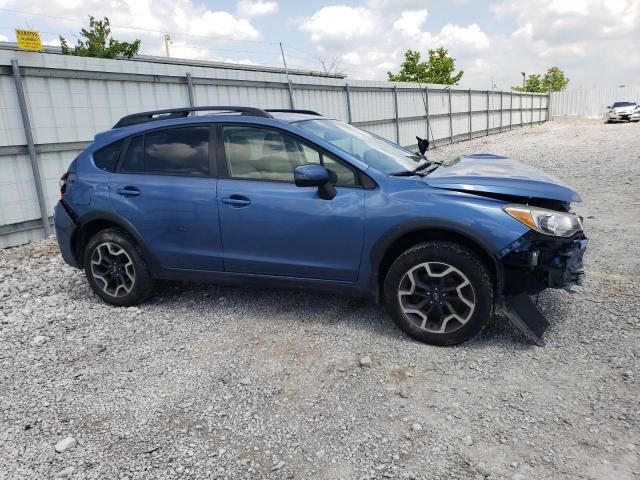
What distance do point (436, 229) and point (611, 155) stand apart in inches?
513

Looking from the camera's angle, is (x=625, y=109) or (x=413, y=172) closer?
(x=413, y=172)

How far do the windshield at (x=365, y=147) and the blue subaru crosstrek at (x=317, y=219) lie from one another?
21 mm

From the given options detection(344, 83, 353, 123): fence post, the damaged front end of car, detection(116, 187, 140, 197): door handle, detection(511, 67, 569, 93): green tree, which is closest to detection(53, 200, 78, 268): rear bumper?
detection(116, 187, 140, 197): door handle

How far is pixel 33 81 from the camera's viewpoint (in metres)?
6.64

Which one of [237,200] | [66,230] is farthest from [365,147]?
[66,230]

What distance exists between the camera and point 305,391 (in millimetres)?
3045

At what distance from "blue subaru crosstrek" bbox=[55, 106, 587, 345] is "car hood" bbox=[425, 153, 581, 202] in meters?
0.01

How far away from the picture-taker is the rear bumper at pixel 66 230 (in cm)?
443

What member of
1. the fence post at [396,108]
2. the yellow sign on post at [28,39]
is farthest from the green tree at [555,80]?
the yellow sign on post at [28,39]

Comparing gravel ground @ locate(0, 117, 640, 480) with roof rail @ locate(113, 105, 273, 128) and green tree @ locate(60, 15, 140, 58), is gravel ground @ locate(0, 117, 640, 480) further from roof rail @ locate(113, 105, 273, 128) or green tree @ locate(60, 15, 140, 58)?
green tree @ locate(60, 15, 140, 58)

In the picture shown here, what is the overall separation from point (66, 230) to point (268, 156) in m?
2.10

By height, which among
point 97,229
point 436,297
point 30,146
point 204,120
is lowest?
point 436,297

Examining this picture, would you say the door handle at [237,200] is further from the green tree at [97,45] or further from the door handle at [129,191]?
the green tree at [97,45]

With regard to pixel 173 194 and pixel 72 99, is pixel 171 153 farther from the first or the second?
pixel 72 99
